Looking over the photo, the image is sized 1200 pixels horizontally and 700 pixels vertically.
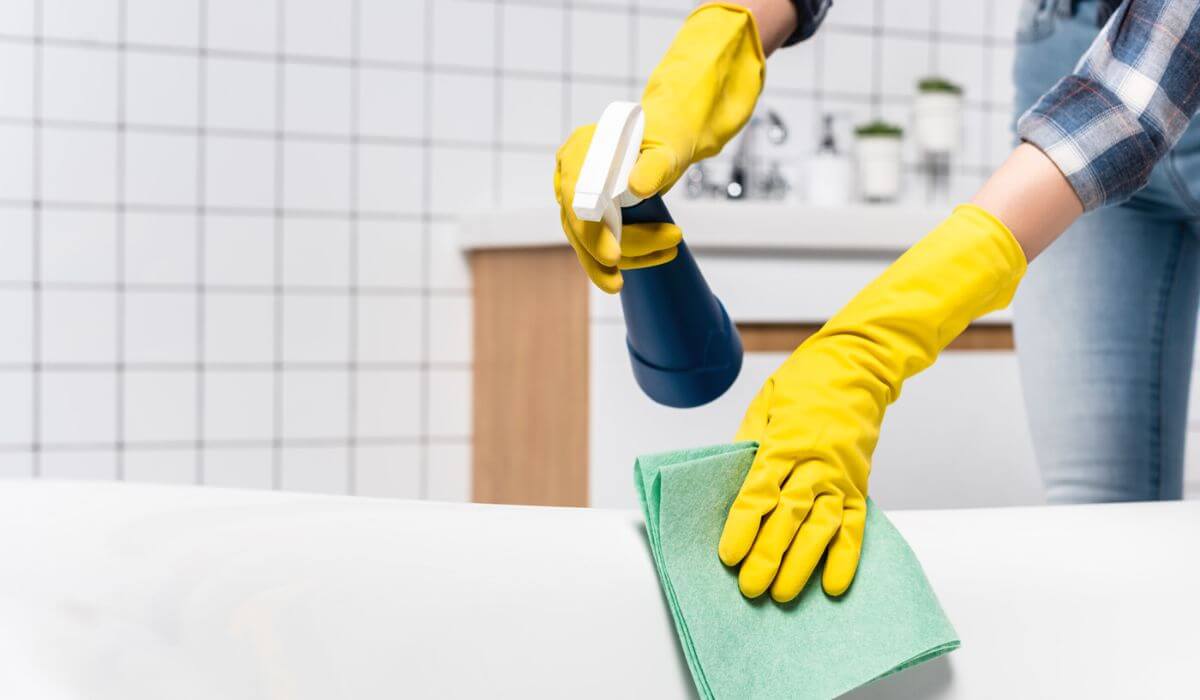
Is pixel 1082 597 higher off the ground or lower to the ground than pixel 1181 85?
lower

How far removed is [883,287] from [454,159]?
4.12 ft

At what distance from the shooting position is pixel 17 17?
1589mm

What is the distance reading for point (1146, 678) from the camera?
2.02 feet

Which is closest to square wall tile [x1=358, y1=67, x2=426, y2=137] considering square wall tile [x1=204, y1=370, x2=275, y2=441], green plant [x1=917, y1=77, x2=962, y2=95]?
square wall tile [x1=204, y1=370, x2=275, y2=441]

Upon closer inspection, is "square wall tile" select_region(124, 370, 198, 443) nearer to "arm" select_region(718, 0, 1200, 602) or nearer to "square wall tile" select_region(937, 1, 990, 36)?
"arm" select_region(718, 0, 1200, 602)

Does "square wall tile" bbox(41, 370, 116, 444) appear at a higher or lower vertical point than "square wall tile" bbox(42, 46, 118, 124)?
lower

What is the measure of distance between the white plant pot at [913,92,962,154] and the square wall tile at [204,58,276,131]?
44.6 inches

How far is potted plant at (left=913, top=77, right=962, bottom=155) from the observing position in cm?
193

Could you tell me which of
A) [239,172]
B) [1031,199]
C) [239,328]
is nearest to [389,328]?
[239,328]

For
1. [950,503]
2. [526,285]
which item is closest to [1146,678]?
[950,503]

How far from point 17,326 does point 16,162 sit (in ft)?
0.81

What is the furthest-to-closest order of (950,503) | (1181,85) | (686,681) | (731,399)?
(950,503) < (731,399) < (1181,85) < (686,681)

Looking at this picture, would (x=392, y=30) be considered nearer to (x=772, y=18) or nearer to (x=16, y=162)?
(x=16, y=162)

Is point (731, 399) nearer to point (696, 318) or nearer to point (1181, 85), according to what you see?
point (696, 318)
